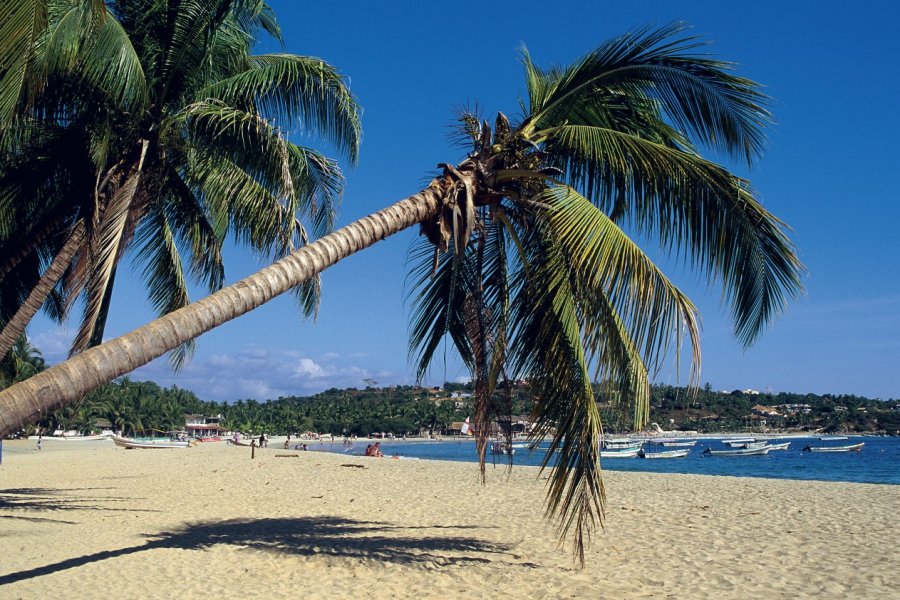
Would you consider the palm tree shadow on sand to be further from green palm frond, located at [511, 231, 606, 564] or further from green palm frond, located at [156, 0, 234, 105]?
green palm frond, located at [156, 0, 234, 105]

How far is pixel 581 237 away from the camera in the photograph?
19.0ft

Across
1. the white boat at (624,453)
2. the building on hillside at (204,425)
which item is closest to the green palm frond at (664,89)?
the white boat at (624,453)

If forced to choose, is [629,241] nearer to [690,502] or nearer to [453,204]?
[453,204]

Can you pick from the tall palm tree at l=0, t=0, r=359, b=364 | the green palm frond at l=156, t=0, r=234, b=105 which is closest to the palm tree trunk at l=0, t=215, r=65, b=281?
the tall palm tree at l=0, t=0, r=359, b=364

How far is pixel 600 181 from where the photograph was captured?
24.2ft

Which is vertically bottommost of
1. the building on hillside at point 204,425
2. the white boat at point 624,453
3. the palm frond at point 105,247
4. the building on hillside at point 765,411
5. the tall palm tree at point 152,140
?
the building on hillside at point 204,425

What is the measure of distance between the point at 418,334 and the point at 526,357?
7.08ft

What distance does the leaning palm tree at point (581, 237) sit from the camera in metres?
5.75

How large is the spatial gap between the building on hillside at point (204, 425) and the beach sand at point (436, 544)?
84.9m

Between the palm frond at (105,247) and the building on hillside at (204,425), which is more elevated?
the palm frond at (105,247)

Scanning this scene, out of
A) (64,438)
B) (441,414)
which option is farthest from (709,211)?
(441,414)

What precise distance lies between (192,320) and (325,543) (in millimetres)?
5786

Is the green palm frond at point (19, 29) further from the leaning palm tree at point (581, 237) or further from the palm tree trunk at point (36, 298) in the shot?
the palm tree trunk at point (36, 298)

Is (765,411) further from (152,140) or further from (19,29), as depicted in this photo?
(19,29)
